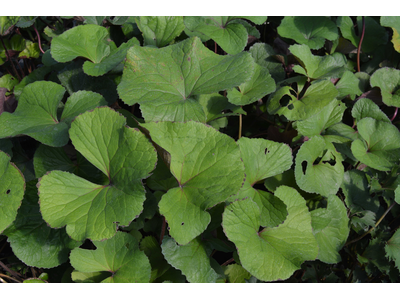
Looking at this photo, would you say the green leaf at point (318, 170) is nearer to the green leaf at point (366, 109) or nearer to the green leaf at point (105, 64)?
the green leaf at point (366, 109)

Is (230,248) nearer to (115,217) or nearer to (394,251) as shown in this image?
(115,217)

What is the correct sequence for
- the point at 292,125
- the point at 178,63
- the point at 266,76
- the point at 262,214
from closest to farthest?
Result: the point at 262,214, the point at 178,63, the point at 266,76, the point at 292,125

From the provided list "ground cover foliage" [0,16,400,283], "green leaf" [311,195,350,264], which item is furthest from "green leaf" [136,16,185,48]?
"green leaf" [311,195,350,264]

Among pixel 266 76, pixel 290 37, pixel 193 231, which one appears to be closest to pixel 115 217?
pixel 193 231

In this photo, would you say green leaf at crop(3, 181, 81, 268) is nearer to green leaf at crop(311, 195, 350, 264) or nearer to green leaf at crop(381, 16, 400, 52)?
green leaf at crop(311, 195, 350, 264)

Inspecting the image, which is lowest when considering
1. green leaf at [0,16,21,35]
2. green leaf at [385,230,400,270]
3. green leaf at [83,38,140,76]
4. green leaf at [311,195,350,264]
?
green leaf at [385,230,400,270]
